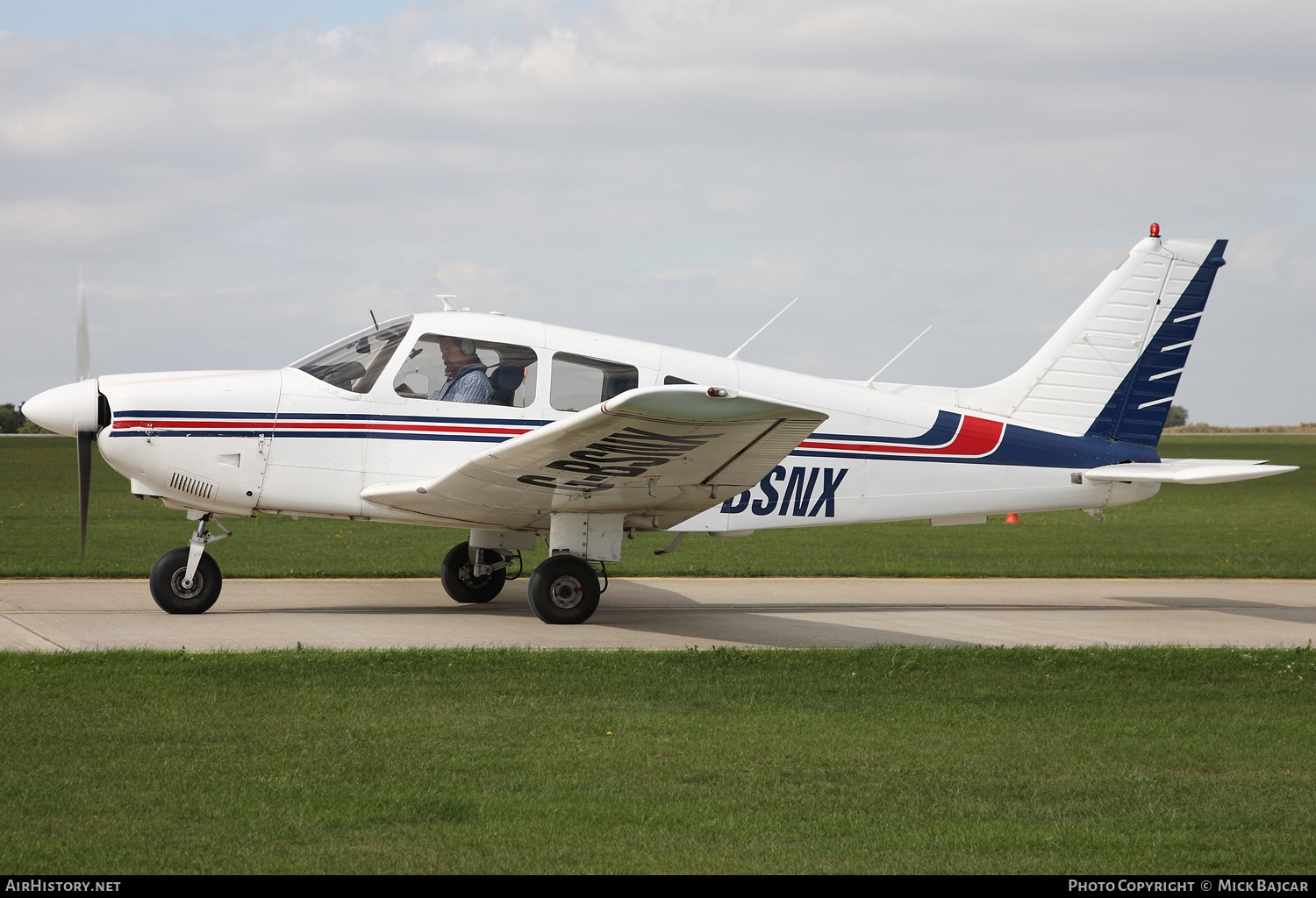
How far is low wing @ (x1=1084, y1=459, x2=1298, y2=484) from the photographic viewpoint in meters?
10.9

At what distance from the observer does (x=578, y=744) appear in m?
6.07

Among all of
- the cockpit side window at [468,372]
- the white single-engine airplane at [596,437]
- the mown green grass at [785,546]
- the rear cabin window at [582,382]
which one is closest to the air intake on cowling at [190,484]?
the white single-engine airplane at [596,437]

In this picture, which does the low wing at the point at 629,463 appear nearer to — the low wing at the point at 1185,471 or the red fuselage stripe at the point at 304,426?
the red fuselage stripe at the point at 304,426

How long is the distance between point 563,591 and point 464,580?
6.25 ft

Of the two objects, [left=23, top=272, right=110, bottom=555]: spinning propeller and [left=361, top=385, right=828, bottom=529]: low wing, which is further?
[left=23, top=272, right=110, bottom=555]: spinning propeller

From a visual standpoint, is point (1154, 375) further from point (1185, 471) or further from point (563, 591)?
point (563, 591)

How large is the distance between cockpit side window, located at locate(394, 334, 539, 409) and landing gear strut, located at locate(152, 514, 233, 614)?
6.86ft

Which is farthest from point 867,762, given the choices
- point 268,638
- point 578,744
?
point 268,638

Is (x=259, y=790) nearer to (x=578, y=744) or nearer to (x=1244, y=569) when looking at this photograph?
(x=578, y=744)

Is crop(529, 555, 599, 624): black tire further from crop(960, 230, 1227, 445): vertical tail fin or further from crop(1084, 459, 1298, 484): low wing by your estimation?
crop(1084, 459, 1298, 484): low wing

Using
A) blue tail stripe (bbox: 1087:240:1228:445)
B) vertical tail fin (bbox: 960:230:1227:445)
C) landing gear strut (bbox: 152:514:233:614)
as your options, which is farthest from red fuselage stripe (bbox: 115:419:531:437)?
blue tail stripe (bbox: 1087:240:1228:445)

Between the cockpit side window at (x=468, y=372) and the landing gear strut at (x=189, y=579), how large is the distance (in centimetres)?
209
